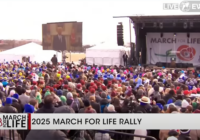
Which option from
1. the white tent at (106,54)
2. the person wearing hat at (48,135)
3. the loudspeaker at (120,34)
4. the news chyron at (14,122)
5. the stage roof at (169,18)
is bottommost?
the news chyron at (14,122)

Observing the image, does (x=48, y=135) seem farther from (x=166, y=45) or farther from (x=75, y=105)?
(x=166, y=45)

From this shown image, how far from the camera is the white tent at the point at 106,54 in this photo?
23891 millimetres

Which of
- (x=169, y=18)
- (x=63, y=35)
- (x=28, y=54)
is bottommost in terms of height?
(x=28, y=54)

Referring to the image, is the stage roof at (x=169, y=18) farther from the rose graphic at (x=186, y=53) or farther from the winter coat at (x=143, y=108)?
the winter coat at (x=143, y=108)

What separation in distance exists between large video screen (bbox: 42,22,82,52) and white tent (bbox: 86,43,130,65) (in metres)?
2.85

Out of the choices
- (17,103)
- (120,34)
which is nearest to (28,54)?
(120,34)

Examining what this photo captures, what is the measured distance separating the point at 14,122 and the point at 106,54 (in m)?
19.3

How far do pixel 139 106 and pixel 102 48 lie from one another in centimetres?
1878

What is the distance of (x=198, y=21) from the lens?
18578 mm

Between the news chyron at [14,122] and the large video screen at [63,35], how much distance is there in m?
21.6

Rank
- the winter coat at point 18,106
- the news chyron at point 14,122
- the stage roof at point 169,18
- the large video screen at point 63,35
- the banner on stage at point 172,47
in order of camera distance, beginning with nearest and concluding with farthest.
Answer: the news chyron at point 14,122 < the winter coat at point 18,106 < the stage roof at point 169,18 < the banner on stage at point 172,47 < the large video screen at point 63,35

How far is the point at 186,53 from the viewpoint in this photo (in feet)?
78.4

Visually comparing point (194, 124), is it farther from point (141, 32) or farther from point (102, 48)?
point (102, 48)

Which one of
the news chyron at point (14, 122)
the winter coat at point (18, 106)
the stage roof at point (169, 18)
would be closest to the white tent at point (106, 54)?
the stage roof at point (169, 18)
